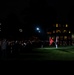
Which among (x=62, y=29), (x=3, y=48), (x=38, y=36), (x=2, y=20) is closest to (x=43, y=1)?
(x=38, y=36)

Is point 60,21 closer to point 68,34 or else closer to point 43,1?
point 68,34

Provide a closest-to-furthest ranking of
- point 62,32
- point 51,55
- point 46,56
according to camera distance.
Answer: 1. point 46,56
2. point 51,55
3. point 62,32

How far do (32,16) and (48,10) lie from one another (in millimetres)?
7079

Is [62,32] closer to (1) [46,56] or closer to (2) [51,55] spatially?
(2) [51,55]

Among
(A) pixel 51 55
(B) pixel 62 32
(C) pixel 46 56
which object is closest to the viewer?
(C) pixel 46 56

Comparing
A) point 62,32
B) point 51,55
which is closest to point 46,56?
point 51,55

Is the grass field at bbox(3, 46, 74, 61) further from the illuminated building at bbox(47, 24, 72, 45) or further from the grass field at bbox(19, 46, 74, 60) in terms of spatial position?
the illuminated building at bbox(47, 24, 72, 45)

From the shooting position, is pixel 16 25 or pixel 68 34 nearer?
pixel 16 25

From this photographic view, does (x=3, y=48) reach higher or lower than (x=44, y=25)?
lower

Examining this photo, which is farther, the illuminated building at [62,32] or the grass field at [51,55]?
the illuminated building at [62,32]

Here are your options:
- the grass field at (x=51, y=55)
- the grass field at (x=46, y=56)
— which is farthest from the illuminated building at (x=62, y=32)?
the grass field at (x=46, y=56)

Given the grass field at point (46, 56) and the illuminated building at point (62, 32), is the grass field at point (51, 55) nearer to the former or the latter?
the grass field at point (46, 56)

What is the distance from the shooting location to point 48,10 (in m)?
119

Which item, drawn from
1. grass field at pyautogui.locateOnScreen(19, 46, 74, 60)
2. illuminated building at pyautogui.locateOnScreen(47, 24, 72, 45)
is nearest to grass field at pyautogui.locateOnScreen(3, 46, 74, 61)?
grass field at pyautogui.locateOnScreen(19, 46, 74, 60)
